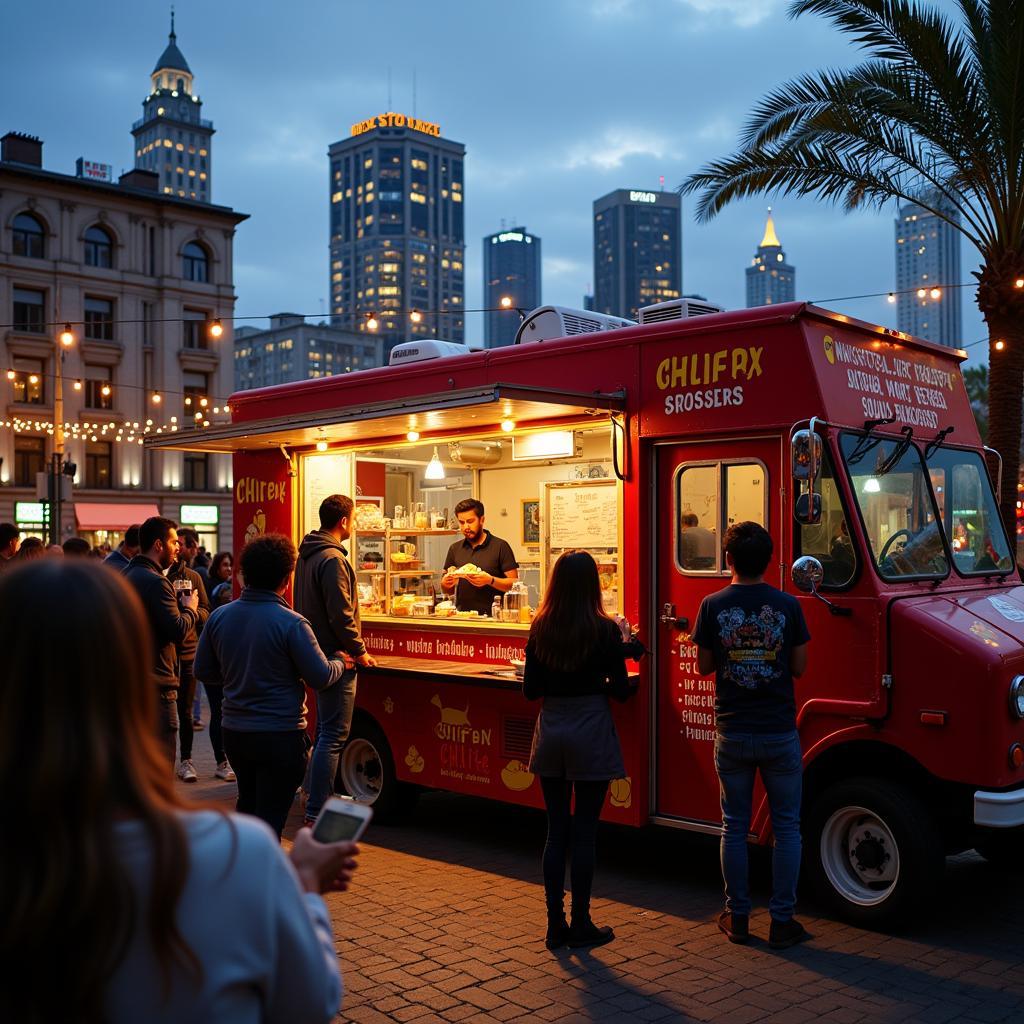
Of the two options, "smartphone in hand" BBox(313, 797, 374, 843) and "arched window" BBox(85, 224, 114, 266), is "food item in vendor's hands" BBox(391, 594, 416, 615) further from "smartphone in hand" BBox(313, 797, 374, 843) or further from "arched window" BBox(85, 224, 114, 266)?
"arched window" BBox(85, 224, 114, 266)

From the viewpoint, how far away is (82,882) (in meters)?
1.54

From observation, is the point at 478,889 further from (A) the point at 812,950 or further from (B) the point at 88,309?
(B) the point at 88,309

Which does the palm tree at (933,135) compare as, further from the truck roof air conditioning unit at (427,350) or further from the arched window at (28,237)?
the arched window at (28,237)

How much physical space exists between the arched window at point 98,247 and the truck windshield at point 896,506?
45.9 meters

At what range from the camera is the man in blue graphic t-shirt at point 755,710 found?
5.56 metres

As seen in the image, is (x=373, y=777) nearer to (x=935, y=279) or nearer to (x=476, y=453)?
(x=476, y=453)

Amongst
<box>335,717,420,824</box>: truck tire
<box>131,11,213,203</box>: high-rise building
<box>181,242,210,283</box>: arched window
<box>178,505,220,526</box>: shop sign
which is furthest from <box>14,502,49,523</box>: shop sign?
<box>131,11,213,203</box>: high-rise building

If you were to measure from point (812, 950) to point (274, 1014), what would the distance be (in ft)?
14.6

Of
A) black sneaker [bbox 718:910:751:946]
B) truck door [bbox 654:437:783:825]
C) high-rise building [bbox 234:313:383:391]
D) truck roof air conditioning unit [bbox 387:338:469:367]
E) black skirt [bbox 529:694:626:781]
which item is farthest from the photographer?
high-rise building [bbox 234:313:383:391]

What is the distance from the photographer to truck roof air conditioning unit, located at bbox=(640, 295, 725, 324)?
24.0ft

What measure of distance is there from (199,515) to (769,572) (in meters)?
45.0

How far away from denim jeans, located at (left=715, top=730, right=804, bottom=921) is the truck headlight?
1.05m

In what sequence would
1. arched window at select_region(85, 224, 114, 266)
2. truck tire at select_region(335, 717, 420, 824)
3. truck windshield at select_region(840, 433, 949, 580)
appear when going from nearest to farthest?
truck windshield at select_region(840, 433, 949, 580), truck tire at select_region(335, 717, 420, 824), arched window at select_region(85, 224, 114, 266)

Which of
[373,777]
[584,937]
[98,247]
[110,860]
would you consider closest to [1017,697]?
[584,937]
